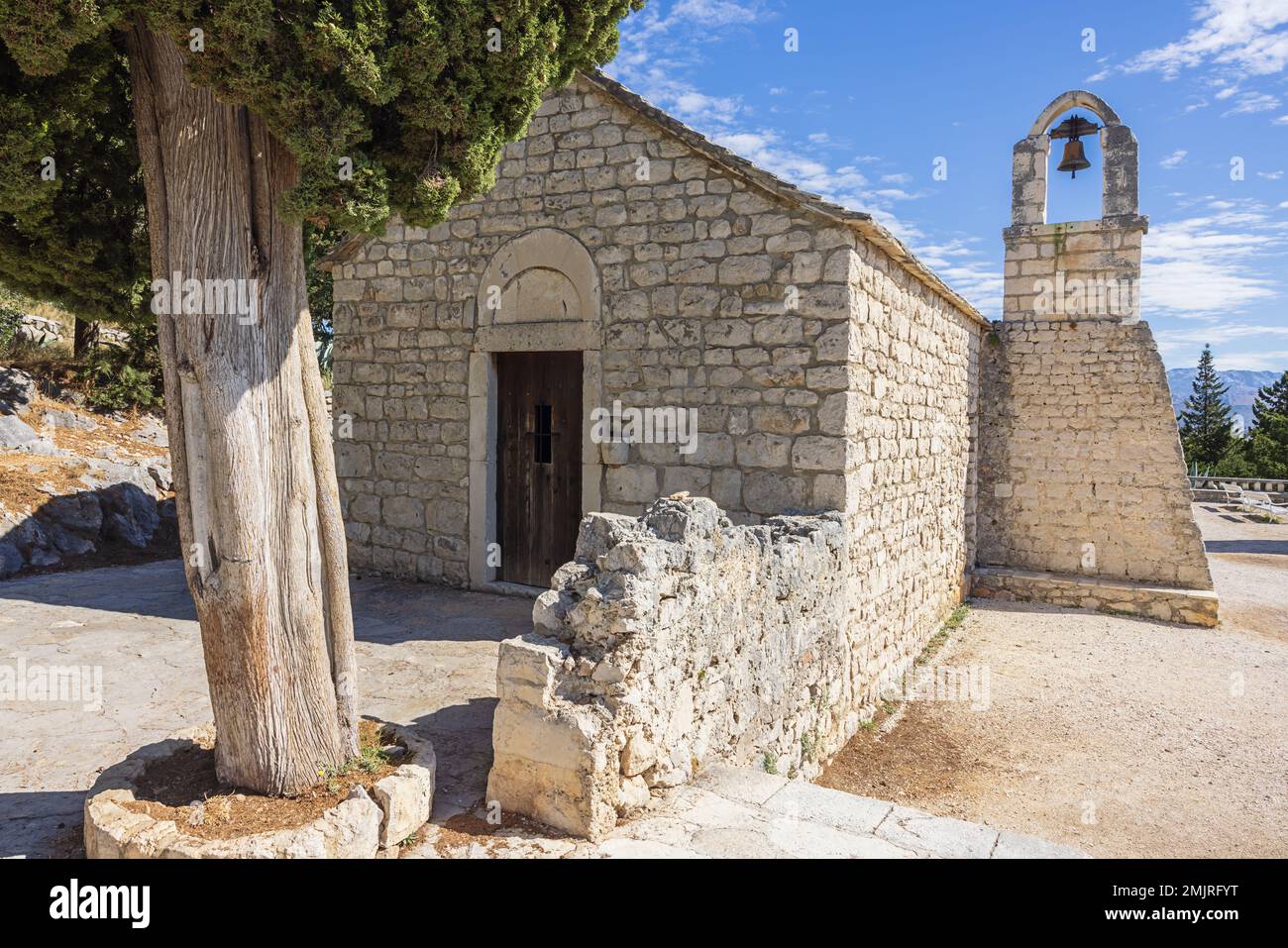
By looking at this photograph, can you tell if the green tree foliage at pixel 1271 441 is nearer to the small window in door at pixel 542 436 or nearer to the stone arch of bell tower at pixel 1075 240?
the stone arch of bell tower at pixel 1075 240

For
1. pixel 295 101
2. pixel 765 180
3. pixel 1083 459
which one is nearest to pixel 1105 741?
pixel 765 180

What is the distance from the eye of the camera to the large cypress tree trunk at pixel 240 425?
9.91 feet

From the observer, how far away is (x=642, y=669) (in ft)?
10.9

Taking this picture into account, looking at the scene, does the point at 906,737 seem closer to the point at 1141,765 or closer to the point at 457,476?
the point at 1141,765

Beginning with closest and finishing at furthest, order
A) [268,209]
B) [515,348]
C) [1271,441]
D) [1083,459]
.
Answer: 1. [268,209]
2. [515,348]
3. [1083,459]
4. [1271,441]

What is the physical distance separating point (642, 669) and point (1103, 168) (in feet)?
32.9

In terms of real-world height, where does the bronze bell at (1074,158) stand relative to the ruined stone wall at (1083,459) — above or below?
above

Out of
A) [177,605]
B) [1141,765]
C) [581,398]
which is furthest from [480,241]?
[1141,765]

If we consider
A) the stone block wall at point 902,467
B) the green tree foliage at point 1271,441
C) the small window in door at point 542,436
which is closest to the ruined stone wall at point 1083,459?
the stone block wall at point 902,467

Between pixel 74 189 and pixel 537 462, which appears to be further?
pixel 537 462

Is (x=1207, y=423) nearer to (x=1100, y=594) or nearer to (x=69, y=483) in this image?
(x=1100, y=594)

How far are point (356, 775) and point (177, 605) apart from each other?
4739mm

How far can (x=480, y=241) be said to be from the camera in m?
7.55

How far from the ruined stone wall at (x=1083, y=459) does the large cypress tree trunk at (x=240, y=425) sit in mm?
9814
